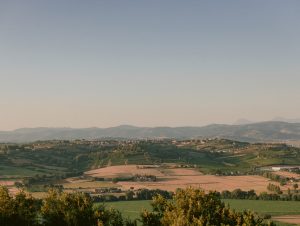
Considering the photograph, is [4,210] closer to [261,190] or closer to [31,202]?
[31,202]

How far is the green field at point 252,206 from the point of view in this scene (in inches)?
5371

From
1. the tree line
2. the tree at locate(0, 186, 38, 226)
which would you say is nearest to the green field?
the tree line

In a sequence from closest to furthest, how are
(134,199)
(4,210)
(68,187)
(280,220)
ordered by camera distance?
(4,210), (280,220), (134,199), (68,187)

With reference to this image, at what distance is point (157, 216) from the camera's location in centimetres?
6538

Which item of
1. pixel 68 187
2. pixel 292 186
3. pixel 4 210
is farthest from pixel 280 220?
pixel 68 187

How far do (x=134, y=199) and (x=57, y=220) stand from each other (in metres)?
109

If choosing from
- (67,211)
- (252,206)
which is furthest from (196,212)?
(252,206)

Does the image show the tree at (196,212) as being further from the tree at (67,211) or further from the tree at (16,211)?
the tree at (16,211)

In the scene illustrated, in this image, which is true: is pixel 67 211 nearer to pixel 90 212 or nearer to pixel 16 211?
pixel 90 212

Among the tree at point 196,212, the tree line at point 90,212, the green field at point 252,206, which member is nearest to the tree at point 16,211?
the tree line at point 90,212

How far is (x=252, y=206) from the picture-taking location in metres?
150

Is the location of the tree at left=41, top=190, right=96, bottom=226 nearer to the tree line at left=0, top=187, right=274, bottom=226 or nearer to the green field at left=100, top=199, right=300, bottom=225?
the tree line at left=0, top=187, right=274, bottom=226

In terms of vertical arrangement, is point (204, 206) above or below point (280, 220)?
above

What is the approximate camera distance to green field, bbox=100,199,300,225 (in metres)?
136
